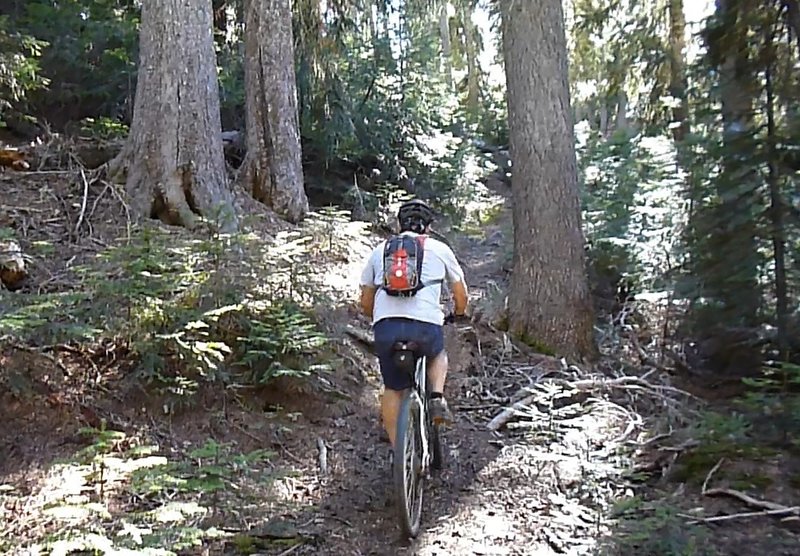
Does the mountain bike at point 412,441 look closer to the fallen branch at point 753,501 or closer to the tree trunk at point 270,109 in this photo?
the fallen branch at point 753,501

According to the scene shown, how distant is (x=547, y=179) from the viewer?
7.55 metres

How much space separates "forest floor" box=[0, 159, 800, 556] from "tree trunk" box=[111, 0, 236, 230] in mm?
618

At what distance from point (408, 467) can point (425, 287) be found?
1.04 m

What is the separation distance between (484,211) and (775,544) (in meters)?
11.4

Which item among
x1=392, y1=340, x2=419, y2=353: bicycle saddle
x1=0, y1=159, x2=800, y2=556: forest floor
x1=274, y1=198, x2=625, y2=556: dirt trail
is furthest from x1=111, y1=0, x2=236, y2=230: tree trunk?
x1=392, y1=340, x2=419, y2=353: bicycle saddle

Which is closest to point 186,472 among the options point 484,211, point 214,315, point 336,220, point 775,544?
point 214,315

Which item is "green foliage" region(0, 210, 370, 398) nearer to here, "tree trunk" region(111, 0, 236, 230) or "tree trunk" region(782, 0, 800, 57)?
"tree trunk" region(111, 0, 236, 230)

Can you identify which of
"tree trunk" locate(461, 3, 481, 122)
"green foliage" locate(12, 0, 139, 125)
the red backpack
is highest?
"tree trunk" locate(461, 3, 481, 122)

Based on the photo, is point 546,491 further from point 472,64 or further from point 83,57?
point 472,64

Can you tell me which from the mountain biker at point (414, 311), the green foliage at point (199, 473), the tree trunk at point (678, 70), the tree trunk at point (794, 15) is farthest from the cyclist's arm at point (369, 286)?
the tree trunk at point (678, 70)

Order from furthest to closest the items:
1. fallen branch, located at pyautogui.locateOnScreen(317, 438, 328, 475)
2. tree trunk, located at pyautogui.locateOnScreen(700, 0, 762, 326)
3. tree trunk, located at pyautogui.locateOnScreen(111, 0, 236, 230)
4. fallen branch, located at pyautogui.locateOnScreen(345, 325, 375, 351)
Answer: tree trunk, located at pyautogui.locateOnScreen(111, 0, 236, 230) → fallen branch, located at pyautogui.locateOnScreen(345, 325, 375, 351) → tree trunk, located at pyautogui.locateOnScreen(700, 0, 762, 326) → fallen branch, located at pyautogui.locateOnScreen(317, 438, 328, 475)

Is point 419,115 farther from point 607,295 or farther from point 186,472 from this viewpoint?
point 186,472

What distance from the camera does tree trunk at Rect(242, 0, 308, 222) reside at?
916cm

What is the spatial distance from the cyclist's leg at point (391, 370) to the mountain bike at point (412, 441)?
2.0 inches
